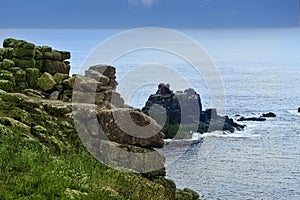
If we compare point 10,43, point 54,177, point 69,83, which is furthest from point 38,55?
point 54,177

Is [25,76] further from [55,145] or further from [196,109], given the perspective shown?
[196,109]

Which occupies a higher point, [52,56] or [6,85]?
[52,56]

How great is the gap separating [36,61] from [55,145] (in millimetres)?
20683

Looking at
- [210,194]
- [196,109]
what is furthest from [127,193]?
[196,109]

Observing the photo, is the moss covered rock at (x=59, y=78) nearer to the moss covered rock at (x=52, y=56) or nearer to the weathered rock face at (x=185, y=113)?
the moss covered rock at (x=52, y=56)

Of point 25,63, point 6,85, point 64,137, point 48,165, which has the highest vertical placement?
point 25,63

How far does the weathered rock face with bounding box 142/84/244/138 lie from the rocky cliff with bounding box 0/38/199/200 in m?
99.4

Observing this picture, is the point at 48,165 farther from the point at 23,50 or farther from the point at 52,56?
the point at 52,56

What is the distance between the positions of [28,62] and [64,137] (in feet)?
56.7

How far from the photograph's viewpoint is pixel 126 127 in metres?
26.7

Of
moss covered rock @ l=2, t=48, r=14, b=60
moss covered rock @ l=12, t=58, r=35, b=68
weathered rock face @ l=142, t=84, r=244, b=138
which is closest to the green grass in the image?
moss covered rock @ l=12, t=58, r=35, b=68

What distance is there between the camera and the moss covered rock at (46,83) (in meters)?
37.7

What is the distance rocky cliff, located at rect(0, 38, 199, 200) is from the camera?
16812 millimetres

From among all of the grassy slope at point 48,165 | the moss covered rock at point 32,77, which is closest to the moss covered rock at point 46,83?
the moss covered rock at point 32,77
